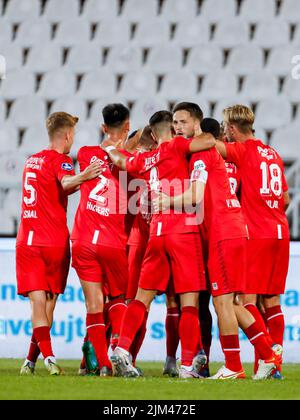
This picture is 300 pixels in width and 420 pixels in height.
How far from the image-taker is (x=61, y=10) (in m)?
15.9

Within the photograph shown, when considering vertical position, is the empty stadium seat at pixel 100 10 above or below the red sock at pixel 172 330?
above

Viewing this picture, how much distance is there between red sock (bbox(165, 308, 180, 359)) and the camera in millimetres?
7309

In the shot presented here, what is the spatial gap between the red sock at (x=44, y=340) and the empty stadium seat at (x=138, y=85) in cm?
817

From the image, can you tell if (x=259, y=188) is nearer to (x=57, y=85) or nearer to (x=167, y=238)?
(x=167, y=238)

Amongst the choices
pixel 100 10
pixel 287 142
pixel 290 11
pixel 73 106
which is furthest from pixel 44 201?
pixel 100 10

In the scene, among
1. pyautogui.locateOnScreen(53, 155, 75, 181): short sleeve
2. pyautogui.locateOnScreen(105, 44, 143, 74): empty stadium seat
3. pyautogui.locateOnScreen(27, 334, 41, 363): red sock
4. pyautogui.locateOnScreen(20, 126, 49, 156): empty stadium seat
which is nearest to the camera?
pyautogui.locateOnScreen(53, 155, 75, 181): short sleeve

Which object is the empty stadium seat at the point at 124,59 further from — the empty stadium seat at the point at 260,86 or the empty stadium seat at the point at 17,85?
the empty stadium seat at the point at 260,86

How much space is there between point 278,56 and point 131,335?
30.6ft

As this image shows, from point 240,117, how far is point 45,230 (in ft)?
5.60

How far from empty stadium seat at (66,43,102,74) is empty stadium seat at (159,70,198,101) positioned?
1.24 metres

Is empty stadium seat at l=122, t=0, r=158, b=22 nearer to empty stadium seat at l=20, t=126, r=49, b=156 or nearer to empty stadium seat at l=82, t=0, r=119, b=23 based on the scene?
empty stadium seat at l=82, t=0, r=119, b=23

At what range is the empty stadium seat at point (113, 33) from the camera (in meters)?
15.5

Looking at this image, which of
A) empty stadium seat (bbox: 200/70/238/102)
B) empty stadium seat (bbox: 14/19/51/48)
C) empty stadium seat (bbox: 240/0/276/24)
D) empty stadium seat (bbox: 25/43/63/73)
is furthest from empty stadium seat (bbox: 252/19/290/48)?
empty stadium seat (bbox: 14/19/51/48)

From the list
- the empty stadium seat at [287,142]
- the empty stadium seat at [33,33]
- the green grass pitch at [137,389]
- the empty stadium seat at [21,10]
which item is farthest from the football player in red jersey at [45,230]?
the empty stadium seat at [21,10]
